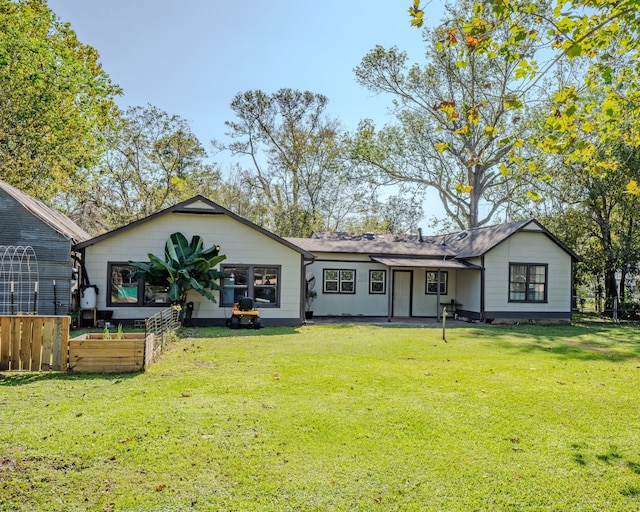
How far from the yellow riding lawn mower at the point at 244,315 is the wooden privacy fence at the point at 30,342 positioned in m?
6.92

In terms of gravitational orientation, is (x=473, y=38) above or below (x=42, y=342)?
above

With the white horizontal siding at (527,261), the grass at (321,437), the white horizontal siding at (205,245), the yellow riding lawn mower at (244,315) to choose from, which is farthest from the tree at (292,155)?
the grass at (321,437)

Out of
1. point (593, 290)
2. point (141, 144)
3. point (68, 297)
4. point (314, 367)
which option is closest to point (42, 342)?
point (314, 367)

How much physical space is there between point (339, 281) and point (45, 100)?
1475 cm

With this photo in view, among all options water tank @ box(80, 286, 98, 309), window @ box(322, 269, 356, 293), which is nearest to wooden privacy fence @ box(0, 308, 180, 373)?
water tank @ box(80, 286, 98, 309)

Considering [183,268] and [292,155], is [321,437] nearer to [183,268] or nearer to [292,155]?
[183,268]

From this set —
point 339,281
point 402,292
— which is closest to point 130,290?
point 339,281

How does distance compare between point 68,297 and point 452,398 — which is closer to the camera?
point 452,398

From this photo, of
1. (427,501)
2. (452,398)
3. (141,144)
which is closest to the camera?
(427,501)

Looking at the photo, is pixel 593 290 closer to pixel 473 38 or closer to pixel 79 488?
pixel 473 38

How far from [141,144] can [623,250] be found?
28.0m

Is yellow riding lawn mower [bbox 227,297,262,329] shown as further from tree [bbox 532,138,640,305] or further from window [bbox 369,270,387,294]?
tree [bbox 532,138,640,305]

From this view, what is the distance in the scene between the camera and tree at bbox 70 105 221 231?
29.1 meters

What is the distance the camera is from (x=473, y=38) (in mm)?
5109
